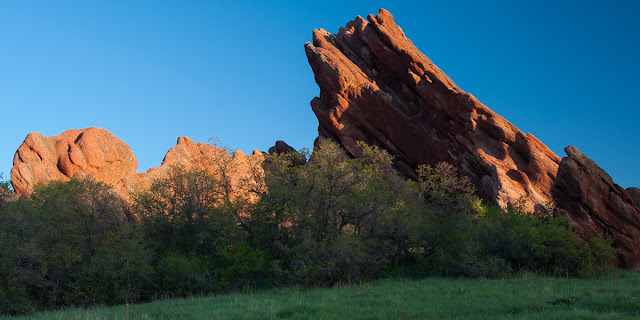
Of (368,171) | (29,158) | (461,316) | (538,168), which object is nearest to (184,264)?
(368,171)

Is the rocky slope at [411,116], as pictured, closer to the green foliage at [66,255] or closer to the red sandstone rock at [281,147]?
the red sandstone rock at [281,147]

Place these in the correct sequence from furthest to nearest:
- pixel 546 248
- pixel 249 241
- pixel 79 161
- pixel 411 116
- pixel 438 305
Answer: pixel 411 116, pixel 79 161, pixel 249 241, pixel 546 248, pixel 438 305

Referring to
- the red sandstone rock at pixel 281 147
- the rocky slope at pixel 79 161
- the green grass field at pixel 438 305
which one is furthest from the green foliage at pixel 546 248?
the red sandstone rock at pixel 281 147

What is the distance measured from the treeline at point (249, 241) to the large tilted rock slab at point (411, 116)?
14395 millimetres

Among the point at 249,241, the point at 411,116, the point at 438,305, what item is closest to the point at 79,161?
the point at 249,241

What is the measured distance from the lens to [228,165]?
28.5m

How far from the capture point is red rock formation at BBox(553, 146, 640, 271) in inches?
1056

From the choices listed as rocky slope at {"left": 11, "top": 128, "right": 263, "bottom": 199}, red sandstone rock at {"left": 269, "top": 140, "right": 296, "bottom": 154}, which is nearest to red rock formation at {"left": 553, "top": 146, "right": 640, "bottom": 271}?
rocky slope at {"left": 11, "top": 128, "right": 263, "bottom": 199}

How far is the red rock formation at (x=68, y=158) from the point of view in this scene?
40.9 meters

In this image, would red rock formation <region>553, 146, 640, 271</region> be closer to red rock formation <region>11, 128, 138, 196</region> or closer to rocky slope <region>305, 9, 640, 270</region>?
rocky slope <region>305, 9, 640, 270</region>

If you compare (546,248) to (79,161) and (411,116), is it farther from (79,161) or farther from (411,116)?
(79,161)

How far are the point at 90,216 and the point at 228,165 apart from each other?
28.2ft

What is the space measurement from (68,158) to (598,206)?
151 ft

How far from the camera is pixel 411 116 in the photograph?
48.9 metres
